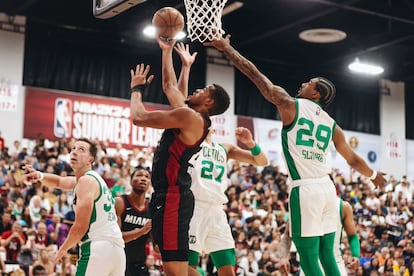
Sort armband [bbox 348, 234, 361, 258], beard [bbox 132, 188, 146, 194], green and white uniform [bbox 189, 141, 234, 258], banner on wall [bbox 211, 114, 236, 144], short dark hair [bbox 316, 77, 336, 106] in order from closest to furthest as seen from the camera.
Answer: short dark hair [bbox 316, 77, 336, 106]
green and white uniform [bbox 189, 141, 234, 258]
beard [bbox 132, 188, 146, 194]
armband [bbox 348, 234, 361, 258]
banner on wall [bbox 211, 114, 236, 144]

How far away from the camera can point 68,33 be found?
2333 centimetres

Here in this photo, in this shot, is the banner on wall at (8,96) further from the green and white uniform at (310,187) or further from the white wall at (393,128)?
the green and white uniform at (310,187)

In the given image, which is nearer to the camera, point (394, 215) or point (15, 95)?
point (15, 95)

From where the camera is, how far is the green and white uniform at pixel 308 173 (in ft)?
22.2

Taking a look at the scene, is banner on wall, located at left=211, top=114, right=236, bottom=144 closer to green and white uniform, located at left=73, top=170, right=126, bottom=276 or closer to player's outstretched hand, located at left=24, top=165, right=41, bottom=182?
player's outstretched hand, located at left=24, top=165, right=41, bottom=182

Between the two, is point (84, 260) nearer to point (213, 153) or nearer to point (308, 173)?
point (213, 153)

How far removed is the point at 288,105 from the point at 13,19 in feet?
56.8

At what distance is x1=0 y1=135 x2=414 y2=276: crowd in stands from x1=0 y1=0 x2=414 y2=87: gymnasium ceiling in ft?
13.9

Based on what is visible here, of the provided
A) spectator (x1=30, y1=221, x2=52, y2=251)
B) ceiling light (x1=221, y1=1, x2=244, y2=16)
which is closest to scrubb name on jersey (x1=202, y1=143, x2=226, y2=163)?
spectator (x1=30, y1=221, x2=52, y2=251)

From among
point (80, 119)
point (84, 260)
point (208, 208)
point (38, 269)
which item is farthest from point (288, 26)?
point (84, 260)

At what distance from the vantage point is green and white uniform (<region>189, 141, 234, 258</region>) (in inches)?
295

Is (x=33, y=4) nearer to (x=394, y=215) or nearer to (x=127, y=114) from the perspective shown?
(x=127, y=114)

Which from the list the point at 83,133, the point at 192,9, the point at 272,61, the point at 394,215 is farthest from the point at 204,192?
the point at 272,61

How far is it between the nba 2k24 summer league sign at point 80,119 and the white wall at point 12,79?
25cm
